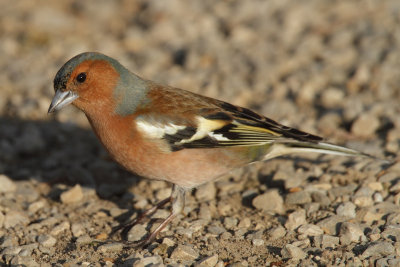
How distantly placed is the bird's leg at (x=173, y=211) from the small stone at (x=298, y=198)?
1018 mm

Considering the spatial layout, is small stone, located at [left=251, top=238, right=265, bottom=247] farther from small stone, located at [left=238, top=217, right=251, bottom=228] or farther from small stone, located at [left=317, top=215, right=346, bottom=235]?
small stone, located at [left=317, top=215, right=346, bottom=235]

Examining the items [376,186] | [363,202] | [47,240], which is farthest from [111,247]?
[376,186]

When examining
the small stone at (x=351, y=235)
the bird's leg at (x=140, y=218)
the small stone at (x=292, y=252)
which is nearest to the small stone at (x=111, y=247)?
the bird's leg at (x=140, y=218)

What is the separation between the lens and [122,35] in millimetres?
9320

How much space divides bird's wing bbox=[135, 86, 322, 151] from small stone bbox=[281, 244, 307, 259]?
1.12 m

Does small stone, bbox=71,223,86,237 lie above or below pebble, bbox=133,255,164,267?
above

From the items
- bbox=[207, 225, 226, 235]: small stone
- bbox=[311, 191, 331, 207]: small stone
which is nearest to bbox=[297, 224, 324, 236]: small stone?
bbox=[311, 191, 331, 207]: small stone

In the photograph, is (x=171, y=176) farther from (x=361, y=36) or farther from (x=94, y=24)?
(x=94, y=24)

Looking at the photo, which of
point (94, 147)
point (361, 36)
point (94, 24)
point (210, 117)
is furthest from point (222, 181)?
point (94, 24)

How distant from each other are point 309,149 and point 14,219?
9.36 ft

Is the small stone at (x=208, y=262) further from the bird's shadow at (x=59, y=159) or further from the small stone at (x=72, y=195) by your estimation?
the small stone at (x=72, y=195)

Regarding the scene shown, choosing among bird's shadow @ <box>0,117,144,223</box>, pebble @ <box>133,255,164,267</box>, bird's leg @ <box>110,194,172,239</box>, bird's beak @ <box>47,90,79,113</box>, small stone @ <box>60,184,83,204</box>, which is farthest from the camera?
bird's shadow @ <box>0,117,144,223</box>

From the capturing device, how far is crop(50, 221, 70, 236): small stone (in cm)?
503

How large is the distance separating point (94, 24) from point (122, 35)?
0.62m
